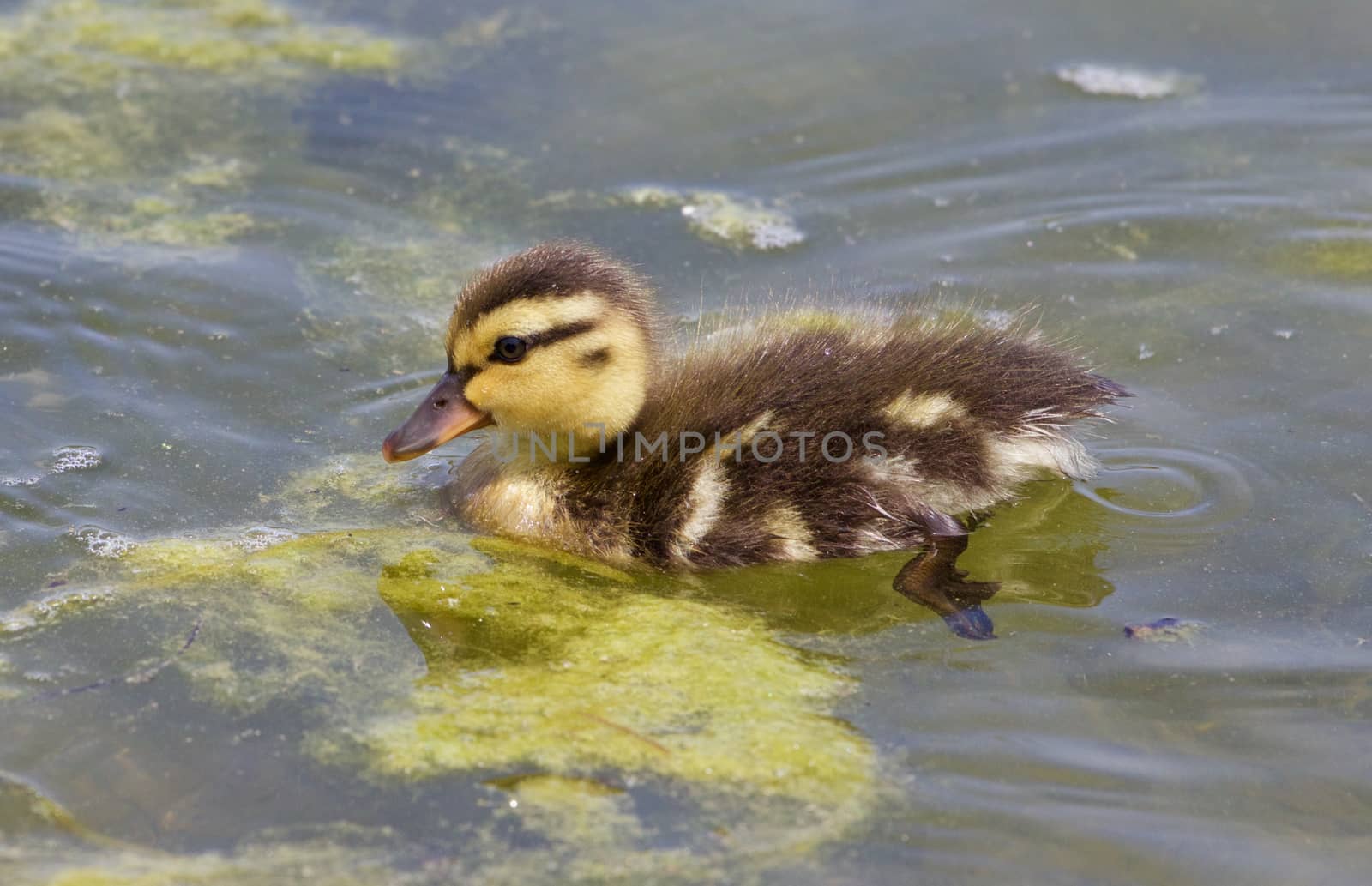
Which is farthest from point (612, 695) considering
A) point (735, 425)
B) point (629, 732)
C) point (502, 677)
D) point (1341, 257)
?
point (1341, 257)

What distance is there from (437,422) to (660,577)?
27.7 inches

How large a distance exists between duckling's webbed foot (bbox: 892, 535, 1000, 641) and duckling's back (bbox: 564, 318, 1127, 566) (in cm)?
5

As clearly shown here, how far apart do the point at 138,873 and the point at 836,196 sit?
3937 millimetres

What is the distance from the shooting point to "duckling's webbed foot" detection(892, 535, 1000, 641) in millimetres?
3590

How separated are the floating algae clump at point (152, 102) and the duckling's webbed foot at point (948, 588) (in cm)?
299

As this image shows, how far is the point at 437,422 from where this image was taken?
3986 mm

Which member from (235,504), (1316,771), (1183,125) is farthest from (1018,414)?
(1183,125)

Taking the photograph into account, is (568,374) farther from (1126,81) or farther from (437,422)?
(1126,81)

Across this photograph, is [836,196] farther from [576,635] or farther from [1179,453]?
[576,635]

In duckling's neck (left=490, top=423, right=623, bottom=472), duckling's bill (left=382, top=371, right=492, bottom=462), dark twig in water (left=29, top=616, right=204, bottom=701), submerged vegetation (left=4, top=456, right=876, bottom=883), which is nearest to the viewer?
submerged vegetation (left=4, top=456, right=876, bottom=883)

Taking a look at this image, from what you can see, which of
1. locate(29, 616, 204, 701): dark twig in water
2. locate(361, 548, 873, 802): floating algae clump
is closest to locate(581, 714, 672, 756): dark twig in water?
locate(361, 548, 873, 802): floating algae clump

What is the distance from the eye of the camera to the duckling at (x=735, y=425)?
3832 millimetres

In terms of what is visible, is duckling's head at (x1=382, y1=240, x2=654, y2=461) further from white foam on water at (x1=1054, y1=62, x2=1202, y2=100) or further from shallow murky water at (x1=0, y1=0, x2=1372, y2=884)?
white foam on water at (x1=1054, y1=62, x2=1202, y2=100)

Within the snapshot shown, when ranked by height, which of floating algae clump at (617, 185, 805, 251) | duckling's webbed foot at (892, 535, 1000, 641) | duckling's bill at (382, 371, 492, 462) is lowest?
duckling's webbed foot at (892, 535, 1000, 641)
